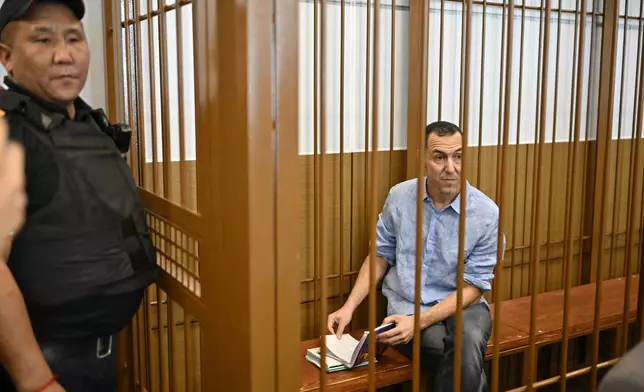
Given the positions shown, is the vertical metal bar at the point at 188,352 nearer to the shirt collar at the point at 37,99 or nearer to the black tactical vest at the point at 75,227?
the black tactical vest at the point at 75,227

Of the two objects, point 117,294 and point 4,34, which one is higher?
point 4,34

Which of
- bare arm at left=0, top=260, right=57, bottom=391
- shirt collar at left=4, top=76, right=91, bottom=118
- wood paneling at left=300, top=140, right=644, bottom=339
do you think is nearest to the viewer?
bare arm at left=0, top=260, right=57, bottom=391

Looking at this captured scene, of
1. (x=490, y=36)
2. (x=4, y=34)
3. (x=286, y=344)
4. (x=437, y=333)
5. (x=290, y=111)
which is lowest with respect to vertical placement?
(x=437, y=333)

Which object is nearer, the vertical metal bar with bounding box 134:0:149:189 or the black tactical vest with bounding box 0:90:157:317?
Answer: the black tactical vest with bounding box 0:90:157:317

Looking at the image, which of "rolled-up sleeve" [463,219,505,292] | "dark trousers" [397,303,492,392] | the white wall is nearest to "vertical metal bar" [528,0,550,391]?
"dark trousers" [397,303,492,392]

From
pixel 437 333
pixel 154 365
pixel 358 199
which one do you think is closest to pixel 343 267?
pixel 358 199

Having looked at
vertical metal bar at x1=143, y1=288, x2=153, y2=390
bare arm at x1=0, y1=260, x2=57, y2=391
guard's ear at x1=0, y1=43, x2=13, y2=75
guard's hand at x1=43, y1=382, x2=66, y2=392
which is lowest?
vertical metal bar at x1=143, y1=288, x2=153, y2=390

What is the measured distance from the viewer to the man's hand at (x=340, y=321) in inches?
83.9

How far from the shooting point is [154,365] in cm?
164

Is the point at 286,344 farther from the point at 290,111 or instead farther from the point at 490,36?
the point at 490,36

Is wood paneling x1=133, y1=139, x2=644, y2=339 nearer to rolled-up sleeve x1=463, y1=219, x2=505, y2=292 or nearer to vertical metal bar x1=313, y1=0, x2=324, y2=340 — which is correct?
vertical metal bar x1=313, y1=0, x2=324, y2=340

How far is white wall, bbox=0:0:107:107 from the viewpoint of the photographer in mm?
1858

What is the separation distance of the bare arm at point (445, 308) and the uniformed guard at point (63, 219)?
1.11m

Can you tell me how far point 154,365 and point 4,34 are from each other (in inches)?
36.0
